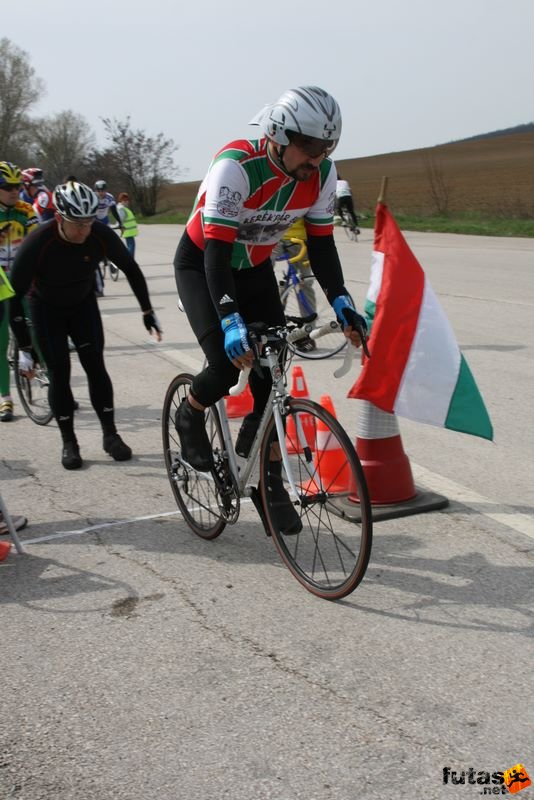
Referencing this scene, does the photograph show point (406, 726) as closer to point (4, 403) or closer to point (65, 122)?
point (4, 403)

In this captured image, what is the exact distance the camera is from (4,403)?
8180mm

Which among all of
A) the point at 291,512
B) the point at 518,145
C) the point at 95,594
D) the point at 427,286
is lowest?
the point at 95,594

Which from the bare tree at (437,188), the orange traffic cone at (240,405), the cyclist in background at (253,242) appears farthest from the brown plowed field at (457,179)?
the cyclist in background at (253,242)

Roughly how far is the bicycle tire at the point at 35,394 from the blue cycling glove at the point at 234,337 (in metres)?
4.23

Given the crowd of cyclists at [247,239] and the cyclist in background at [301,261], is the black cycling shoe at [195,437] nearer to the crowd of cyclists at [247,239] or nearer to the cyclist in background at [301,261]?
the crowd of cyclists at [247,239]

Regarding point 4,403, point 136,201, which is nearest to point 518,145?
point 136,201

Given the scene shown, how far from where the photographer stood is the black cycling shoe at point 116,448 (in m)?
6.69

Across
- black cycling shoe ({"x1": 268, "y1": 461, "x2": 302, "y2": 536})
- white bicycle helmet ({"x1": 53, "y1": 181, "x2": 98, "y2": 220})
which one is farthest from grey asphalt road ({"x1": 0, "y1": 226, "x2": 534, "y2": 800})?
white bicycle helmet ({"x1": 53, "y1": 181, "x2": 98, "y2": 220})

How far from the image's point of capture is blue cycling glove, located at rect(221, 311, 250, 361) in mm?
4016

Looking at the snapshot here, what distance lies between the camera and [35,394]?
8.09 m

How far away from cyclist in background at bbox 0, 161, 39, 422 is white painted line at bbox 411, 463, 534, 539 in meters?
3.76

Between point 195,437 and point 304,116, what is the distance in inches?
67.0

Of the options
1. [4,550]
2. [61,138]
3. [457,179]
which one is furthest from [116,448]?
[61,138]

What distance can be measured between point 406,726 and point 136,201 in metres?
68.5
